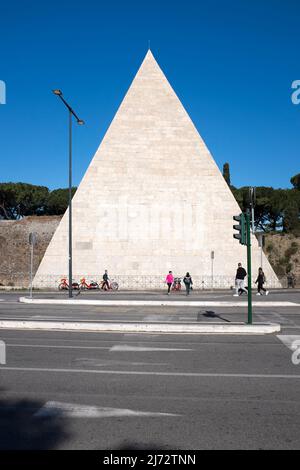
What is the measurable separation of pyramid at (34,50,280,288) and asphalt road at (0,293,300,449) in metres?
21.6

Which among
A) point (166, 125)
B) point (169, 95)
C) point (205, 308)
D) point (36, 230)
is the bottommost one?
point (205, 308)

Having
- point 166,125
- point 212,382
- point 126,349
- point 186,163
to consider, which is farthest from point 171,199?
point 212,382

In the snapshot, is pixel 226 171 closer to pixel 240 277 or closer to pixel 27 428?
pixel 240 277

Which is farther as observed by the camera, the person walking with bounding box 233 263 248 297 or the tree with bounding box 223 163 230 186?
the tree with bounding box 223 163 230 186

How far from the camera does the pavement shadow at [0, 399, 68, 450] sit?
443 cm

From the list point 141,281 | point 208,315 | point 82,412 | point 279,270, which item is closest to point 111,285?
point 141,281

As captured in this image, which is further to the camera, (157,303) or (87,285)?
(87,285)

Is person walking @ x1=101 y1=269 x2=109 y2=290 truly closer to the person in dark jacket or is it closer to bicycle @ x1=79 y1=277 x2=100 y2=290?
the person in dark jacket

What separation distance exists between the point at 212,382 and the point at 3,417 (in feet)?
9.45

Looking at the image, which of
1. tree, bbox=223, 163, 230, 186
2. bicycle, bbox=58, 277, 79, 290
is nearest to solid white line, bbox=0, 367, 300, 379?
bicycle, bbox=58, 277, 79, 290

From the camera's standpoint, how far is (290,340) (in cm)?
1053

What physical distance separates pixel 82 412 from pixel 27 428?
0.67 metres

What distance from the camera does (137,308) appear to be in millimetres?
19031

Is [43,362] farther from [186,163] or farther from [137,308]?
[186,163]
